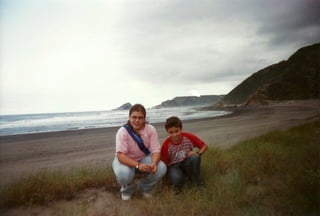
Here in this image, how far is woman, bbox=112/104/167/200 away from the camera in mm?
3266

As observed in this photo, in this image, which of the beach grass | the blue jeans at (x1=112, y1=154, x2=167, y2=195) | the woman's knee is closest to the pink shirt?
the blue jeans at (x1=112, y1=154, x2=167, y2=195)

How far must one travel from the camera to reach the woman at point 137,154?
10.7 feet

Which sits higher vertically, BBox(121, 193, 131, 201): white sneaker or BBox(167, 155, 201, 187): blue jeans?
BBox(167, 155, 201, 187): blue jeans

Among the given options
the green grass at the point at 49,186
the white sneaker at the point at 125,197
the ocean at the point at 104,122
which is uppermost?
the ocean at the point at 104,122

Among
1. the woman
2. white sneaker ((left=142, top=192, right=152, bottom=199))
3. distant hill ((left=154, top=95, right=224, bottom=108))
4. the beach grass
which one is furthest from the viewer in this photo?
distant hill ((left=154, top=95, right=224, bottom=108))

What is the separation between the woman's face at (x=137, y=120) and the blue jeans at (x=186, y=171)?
73cm

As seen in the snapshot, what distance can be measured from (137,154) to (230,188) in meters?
1.22

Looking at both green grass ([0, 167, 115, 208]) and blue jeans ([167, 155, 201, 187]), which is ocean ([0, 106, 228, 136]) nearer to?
green grass ([0, 167, 115, 208])

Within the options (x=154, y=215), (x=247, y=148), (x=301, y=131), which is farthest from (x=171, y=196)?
(x=301, y=131)

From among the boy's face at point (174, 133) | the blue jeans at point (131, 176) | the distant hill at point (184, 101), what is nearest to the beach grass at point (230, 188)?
the blue jeans at point (131, 176)

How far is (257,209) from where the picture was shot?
2994 mm

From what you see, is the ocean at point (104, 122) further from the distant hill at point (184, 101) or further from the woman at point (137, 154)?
the woman at point (137, 154)

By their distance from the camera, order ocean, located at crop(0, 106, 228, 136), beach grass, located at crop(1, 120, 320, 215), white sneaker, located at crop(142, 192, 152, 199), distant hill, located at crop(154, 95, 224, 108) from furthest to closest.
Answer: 1. ocean, located at crop(0, 106, 228, 136)
2. distant hill, located at crop(154, 95, 224, 108)
3. white sneaker, located at crop(142, 192, 152, 199)
4. beach grass, located at crop(1, 120, 320, 215)

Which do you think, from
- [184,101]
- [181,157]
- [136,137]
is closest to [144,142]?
[136,137]
